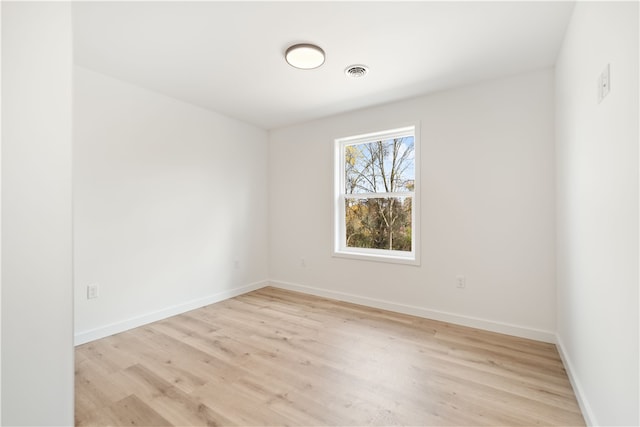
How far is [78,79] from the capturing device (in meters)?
2.49

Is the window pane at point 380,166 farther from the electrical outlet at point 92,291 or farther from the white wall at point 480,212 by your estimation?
the electrical outlet at point 92,291

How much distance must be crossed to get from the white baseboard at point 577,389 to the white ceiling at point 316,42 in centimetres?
226

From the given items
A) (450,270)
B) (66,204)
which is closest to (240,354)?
(66,204)

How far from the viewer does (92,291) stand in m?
2.59

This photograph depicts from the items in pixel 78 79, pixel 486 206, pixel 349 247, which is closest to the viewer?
pixel 78 79

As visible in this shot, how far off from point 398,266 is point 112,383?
2683mm

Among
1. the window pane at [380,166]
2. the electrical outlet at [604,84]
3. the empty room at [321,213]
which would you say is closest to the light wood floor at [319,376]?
the empty room at [321,213]

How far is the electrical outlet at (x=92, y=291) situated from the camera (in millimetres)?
2567

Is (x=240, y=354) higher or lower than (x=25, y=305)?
lower

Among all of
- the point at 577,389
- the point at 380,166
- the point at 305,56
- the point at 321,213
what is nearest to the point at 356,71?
the point at 305,56

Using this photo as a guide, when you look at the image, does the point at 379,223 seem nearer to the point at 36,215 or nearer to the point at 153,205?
the point at 153,205

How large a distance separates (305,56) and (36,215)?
1.94 meters

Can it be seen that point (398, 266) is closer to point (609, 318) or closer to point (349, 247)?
point (349, 247)

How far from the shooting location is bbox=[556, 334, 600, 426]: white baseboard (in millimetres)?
1494
